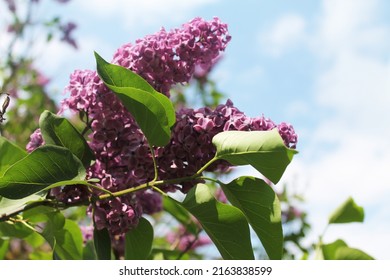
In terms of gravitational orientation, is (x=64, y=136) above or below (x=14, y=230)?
above

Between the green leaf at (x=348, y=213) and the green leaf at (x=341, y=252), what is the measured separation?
0.35 ft

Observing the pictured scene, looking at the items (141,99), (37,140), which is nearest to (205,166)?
(141,99)

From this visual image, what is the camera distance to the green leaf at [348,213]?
5.87ft

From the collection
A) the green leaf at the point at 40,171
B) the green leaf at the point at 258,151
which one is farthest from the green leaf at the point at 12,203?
the green leaf at the point at 258,151

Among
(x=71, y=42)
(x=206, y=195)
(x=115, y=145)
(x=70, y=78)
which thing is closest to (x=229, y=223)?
(x=206, y=195)

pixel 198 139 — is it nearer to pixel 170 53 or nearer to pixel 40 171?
pixel 170 53

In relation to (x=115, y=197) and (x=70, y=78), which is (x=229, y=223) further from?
(x=70, y=78)

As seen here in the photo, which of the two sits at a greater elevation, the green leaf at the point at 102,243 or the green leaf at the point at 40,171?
the green leaf at the point at 40,171

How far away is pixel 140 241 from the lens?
4.67ft

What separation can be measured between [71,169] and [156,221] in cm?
266

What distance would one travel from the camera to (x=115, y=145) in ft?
4.41

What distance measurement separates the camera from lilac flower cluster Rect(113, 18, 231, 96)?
4.42 ft

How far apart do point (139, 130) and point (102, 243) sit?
27cm

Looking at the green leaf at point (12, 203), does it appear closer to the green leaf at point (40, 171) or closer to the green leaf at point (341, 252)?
the green leaf at point (40, 171)
